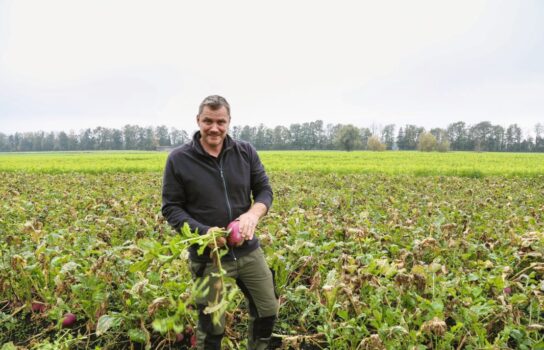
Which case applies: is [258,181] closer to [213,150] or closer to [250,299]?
[213,150]

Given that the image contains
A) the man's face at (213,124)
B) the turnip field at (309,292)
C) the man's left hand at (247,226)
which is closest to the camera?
the man's left hand at (247,226)

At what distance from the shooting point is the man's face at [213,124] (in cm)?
212

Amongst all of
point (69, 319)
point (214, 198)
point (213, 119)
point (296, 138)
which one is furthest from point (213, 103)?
point (296, 138)

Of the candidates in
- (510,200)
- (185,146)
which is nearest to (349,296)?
(185,146)

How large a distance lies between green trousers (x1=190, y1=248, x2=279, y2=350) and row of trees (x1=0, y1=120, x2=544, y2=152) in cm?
7066

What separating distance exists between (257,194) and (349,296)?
966 mm

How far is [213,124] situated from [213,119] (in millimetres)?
32

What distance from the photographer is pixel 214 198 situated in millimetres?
2242

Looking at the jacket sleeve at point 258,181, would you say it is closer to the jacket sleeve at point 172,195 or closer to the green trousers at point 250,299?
the green trousers at point 250,299

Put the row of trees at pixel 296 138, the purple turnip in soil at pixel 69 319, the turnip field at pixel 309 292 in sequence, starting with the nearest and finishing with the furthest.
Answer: the turnip field at pixel 309 292
the purple turnip in soil at pixel 69 319
the row of trees at pixel 296 138

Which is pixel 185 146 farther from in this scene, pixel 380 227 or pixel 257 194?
pixel 380 227

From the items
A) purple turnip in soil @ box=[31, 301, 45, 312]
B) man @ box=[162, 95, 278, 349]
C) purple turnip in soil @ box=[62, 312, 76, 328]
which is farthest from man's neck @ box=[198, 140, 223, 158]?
purple turnip in soil @ box=[31, 301, 45, 312]

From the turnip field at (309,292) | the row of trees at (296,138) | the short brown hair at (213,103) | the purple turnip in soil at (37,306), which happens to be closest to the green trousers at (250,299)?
the turnip field at (309,292)

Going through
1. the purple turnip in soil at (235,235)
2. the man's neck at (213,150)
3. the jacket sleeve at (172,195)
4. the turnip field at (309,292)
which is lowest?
the turnip field at (309,292)
